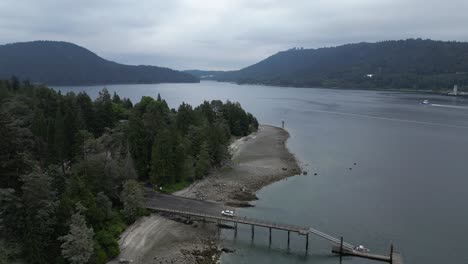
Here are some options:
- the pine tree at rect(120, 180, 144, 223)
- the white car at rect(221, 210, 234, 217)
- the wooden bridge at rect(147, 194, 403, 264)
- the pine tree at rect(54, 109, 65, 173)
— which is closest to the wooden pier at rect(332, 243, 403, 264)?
the wooden bridge at rect(147, 194, 403, 264)

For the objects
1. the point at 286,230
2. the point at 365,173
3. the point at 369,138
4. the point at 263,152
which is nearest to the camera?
the point at 286,230

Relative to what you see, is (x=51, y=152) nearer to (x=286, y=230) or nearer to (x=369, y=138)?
(x=286, y=230)

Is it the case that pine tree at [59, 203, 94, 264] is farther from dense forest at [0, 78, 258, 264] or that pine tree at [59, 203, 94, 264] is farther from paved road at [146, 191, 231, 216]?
paved road at [146, 191, 231, 216]

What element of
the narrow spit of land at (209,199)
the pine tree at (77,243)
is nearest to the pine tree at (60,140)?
the narrow spit of land at (209,199)

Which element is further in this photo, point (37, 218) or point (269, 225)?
point (269, 225)

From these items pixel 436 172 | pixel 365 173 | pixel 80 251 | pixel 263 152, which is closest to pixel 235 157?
pixel 263 152

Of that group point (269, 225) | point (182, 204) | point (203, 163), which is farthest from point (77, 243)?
point (203, 163)

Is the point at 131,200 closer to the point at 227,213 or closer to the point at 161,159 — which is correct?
the point at 227,213
